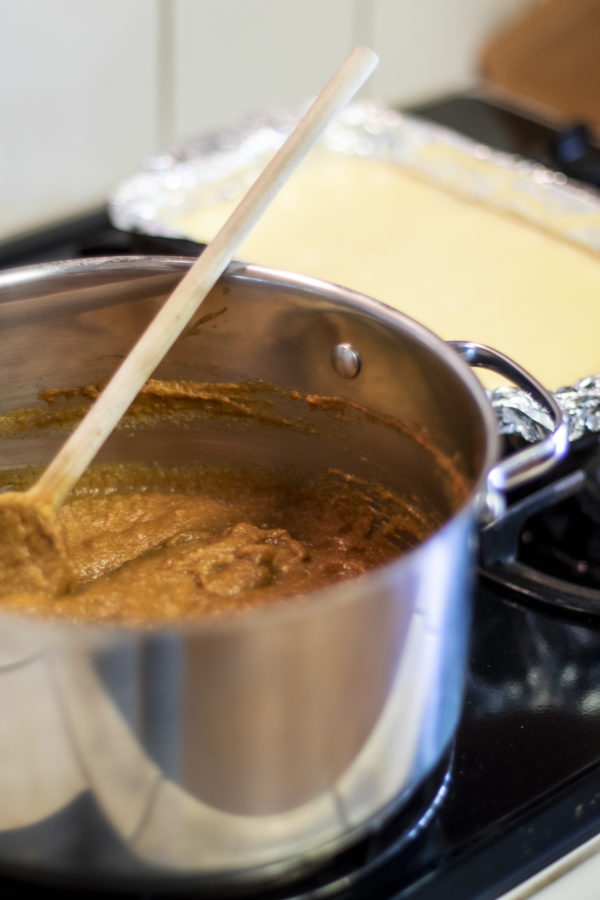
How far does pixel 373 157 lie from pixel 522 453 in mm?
778

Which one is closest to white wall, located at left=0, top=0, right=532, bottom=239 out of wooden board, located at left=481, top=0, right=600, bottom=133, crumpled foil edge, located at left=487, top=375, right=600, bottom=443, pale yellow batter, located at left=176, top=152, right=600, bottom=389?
wooden board, located at left=481, top=0, right=600, bottom=133

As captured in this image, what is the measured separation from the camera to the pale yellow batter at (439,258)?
94 cm

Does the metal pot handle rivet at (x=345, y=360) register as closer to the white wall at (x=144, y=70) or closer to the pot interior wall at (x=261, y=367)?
the pot interior wall at (x=261, y=367)

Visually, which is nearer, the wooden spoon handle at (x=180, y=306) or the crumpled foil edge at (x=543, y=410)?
the wooden spoon handle at (x=180, y=306)

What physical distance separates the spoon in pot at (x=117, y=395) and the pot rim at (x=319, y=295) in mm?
44

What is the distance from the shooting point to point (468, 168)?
46.2 inches

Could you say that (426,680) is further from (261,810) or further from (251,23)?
(251,23)

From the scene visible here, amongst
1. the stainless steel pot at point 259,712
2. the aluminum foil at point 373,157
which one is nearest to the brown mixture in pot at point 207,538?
the stainless steel pot at point 259,712

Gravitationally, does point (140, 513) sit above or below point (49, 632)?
below

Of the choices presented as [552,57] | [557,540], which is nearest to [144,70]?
[552,57]

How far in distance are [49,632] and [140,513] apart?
36 centimetres

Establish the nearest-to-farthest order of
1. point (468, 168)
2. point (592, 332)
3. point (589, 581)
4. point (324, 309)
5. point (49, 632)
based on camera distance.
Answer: point (49, 632) → point (324, 309) → point (589, 581) → point (592, 332) → point (468, 168)

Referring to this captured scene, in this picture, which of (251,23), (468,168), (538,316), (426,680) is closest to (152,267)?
(426,680)

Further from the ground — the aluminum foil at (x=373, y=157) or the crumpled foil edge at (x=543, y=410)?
the aluminum foil at (x=373, y=157)
